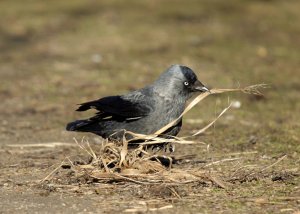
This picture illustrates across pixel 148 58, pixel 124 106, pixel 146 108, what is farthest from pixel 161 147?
pixel 148 58

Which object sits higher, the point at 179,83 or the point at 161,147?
the point at 179,83

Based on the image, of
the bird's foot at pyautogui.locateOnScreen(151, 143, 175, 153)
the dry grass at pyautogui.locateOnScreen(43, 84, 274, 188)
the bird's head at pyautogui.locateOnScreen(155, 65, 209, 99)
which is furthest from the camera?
the bird's head at pyautogui.locateOnScreen(155, 65, 209, 99)

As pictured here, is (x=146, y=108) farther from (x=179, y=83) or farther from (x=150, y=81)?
(x=150, y=81)

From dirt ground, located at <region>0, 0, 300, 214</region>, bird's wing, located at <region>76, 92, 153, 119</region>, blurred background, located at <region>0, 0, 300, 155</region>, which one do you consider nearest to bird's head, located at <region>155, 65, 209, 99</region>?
bird's wing, located at <region>76, 92, 153, 119</region>

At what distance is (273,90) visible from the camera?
30.9ft

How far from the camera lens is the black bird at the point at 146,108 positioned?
571 cm

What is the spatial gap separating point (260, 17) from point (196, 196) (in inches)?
400

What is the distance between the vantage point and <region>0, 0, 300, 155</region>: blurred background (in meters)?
7.86

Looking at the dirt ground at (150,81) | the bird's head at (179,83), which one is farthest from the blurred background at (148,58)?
the bird's head at (179,83)

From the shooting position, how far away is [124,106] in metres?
5.79

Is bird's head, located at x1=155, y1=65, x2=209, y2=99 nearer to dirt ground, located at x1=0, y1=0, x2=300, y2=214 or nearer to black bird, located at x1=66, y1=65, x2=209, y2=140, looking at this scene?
black bird, located at x1=66, y1=65, x2=209, y2=140

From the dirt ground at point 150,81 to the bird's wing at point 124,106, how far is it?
59cm

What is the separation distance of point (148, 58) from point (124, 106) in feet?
18.6

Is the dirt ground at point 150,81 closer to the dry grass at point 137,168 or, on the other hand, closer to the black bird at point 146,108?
the dry grass at point 137,168
